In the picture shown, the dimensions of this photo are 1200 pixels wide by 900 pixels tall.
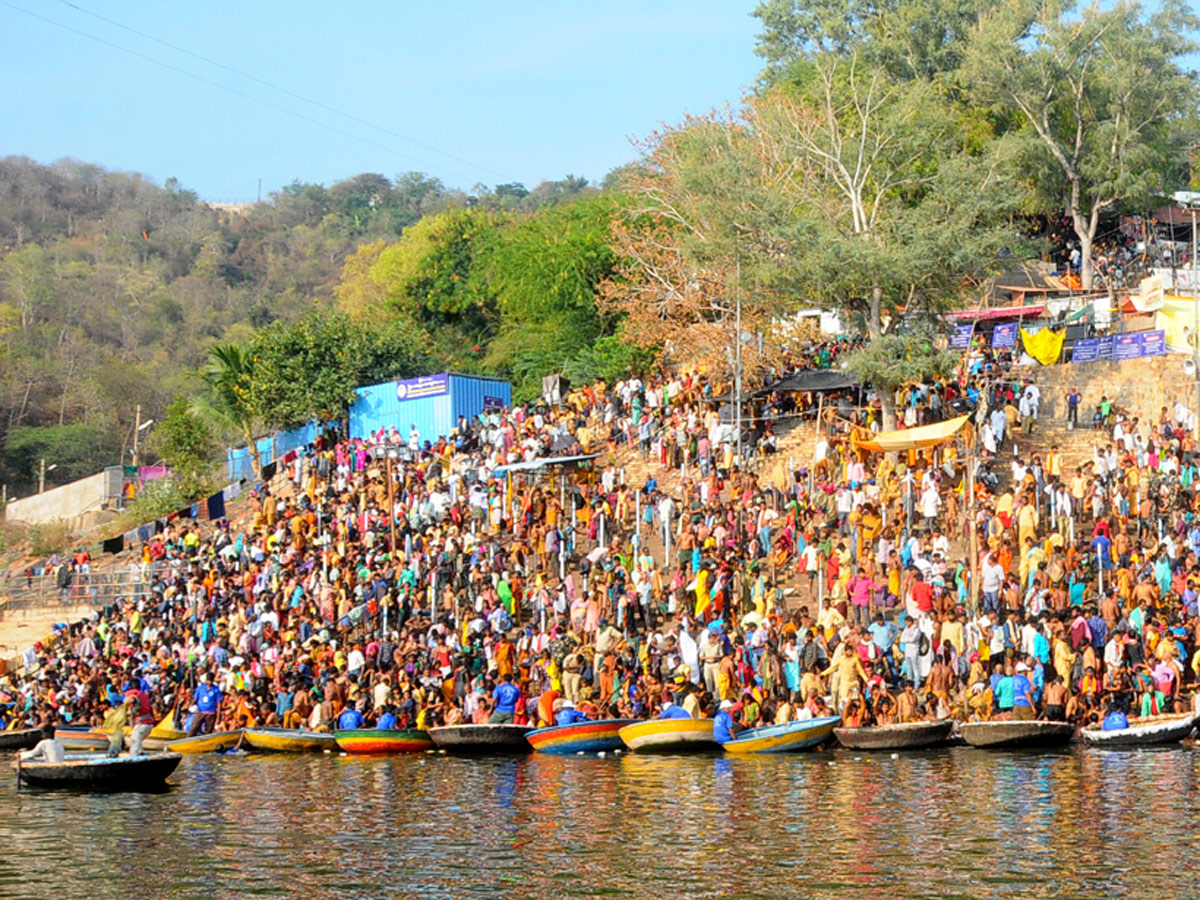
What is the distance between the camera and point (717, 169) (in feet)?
132

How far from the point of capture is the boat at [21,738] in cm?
3497

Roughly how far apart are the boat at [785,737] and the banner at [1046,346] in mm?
17639

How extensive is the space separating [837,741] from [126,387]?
61585 mm

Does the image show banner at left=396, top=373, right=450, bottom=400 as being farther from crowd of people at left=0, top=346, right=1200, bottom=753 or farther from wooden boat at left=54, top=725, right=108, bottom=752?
wooden boat at left=54, top=725, right=108, bottom=752

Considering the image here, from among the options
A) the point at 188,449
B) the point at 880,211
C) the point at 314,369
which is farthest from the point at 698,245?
the point at 188,449

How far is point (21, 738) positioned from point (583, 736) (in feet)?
49.0

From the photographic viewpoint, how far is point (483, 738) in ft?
92.0

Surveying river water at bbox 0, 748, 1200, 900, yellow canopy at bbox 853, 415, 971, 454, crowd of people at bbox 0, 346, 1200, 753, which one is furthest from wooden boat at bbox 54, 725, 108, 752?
yellow canopy at bbox 853, 415, 971, 454

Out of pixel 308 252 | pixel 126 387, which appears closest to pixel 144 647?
pixel 126 387

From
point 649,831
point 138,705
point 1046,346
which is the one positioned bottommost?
point 649,831

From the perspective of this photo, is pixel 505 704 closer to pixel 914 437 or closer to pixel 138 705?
pixel 138 705

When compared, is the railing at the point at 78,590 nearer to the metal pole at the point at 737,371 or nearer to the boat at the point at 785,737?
the metal pole at the point at 737,371

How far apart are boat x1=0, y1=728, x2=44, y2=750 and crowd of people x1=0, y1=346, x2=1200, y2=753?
80cm

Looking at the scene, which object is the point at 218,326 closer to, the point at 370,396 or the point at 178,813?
the point at 370,396
